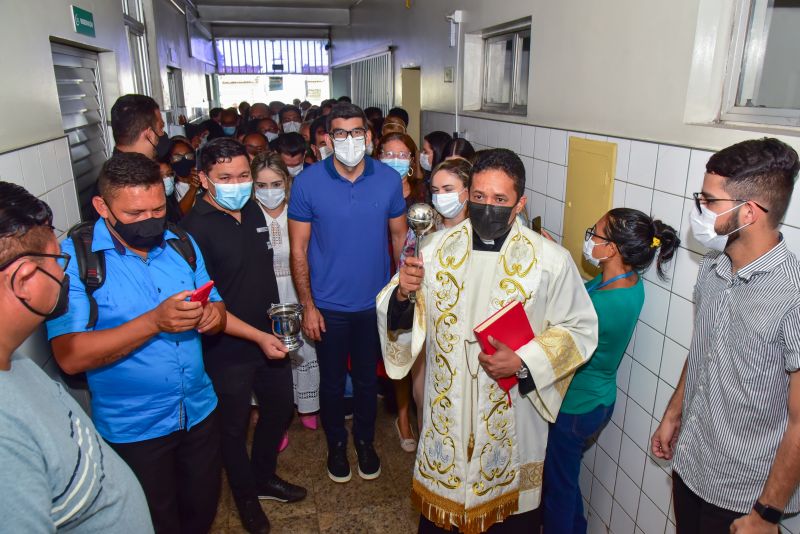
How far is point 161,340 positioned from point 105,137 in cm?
354

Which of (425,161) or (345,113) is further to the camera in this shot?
(425,161)

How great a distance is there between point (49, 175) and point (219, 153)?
0.82 meters

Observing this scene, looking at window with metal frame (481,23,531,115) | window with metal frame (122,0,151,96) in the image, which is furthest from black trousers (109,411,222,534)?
window with metal frame (122,0,151,96)

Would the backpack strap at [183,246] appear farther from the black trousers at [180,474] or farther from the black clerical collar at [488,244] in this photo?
the black clerical collar at [488,244]

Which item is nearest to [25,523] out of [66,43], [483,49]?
[66,43]

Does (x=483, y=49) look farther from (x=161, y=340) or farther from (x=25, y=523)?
(x=25, y=523)

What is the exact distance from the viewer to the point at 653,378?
2.39 meters

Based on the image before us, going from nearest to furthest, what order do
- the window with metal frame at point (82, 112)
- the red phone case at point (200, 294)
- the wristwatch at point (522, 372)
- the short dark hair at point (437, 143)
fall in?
1. the red phone case at point (200, 294)
2. the wristwatch at point (522, 372)
3. the window with metal frame at point (82, 112)
4. the short dark hair at point (437, 143)

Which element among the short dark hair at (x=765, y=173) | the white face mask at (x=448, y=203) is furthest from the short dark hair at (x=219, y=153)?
the short dark hair at (x=765, y=173)

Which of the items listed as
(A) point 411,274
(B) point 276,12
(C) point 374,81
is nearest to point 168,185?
(A) point 411,274

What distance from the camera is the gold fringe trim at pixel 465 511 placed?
220cm

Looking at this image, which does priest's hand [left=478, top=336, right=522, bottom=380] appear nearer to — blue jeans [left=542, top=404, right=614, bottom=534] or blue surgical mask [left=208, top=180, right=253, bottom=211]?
blue jeans [left=542, top=404, right=614, bottom=534]

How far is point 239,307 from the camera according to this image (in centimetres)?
257

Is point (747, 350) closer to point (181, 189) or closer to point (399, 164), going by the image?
point (399, 164)
